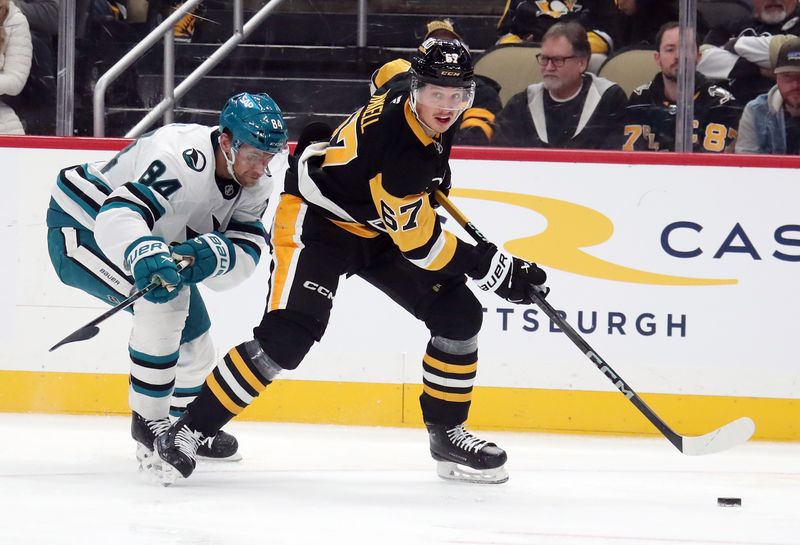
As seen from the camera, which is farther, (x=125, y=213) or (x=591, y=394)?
(x=591, y=394)

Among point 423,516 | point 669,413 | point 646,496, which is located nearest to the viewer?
point 423,516

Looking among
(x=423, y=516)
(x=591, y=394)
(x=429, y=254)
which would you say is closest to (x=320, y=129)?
(x=429, y=254)

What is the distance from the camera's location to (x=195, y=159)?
3193 mm

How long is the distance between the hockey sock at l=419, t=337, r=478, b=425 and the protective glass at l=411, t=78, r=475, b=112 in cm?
66

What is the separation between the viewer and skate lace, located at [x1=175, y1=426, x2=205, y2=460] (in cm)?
313

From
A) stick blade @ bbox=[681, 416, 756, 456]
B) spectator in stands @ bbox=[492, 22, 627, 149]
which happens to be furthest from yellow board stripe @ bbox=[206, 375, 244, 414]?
spectator in stands @ bbox=[492, 22, 627, 149]

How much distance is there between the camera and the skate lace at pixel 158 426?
10.8 feet

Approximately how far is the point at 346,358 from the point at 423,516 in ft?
4.75

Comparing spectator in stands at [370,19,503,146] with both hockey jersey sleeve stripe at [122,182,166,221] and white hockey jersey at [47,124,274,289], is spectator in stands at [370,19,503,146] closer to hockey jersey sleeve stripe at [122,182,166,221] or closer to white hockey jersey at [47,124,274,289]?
white hockey jersey at [47,124,274,289]

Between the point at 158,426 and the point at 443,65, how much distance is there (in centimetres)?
119

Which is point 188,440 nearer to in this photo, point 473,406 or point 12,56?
point 473,406

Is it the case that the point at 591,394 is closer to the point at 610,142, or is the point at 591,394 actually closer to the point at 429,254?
the point at 610,142

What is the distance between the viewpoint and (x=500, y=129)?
14.3 ft

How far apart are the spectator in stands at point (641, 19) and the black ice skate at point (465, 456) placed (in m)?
1.61
